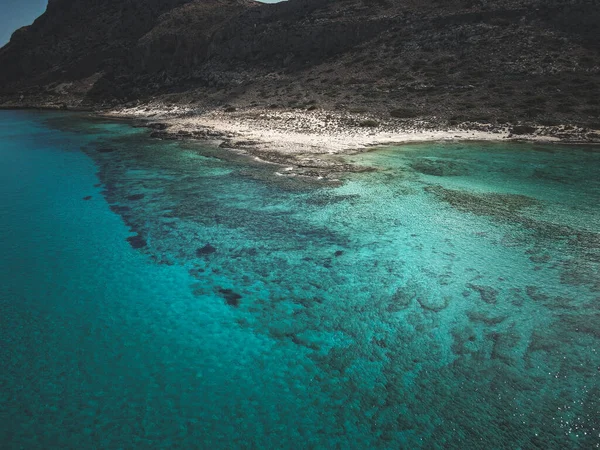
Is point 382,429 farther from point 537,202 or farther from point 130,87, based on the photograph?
point 130,87

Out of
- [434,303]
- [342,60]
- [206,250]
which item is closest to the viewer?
[434,303]

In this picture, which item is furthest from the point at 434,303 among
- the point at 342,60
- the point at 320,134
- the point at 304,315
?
the point at 342,60

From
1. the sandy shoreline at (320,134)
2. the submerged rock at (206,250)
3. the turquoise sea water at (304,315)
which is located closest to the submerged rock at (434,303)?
the turquoise sea water at (304,315)

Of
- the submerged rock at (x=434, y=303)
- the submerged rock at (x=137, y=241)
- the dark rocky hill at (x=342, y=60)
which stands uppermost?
the dark rocky hill at (x=342, y=60)

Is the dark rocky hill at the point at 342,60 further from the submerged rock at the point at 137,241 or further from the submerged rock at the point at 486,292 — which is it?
the submerged rock at the point at 137,241

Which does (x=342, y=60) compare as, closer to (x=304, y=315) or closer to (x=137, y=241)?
(x=137, y=241)

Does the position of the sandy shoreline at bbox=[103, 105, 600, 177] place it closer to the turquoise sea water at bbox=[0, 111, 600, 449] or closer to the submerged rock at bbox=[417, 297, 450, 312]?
the turquoise sea water at bbox=[0, 111, 600, 449]

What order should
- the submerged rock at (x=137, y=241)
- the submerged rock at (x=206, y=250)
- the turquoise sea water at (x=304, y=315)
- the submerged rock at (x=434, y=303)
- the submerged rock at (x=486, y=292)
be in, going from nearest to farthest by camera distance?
the turquoise sea water at (x=304, y=315), the submerged rock at (x=434, y=303), the submerged rock at (x=486, y=292), the submerged rock at (x=206, y=250), the submerged rock at (x=137, y=241)
